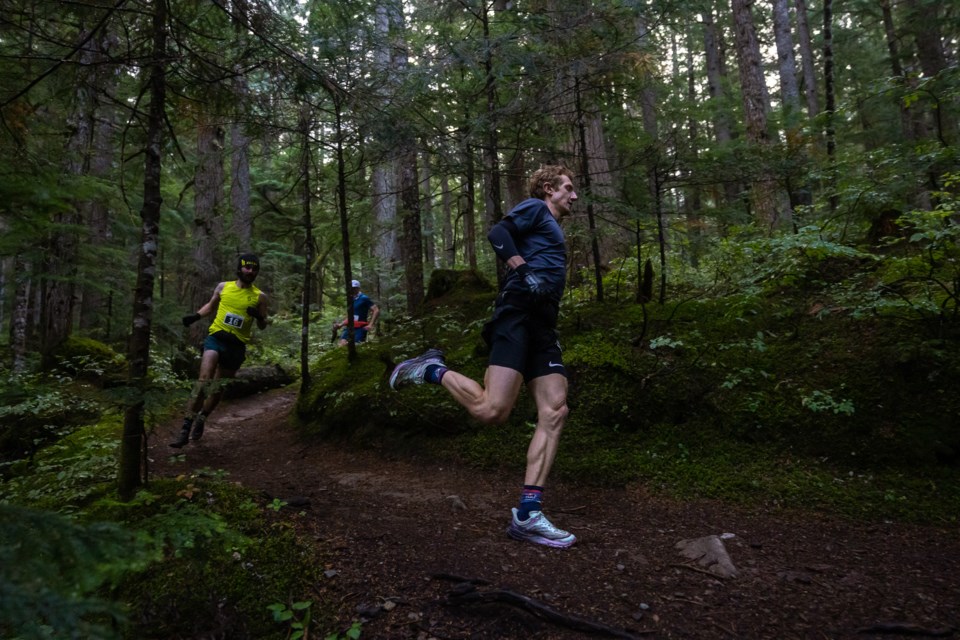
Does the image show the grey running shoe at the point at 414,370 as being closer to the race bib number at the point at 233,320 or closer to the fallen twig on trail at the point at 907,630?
the race bib number at the point at 233,320

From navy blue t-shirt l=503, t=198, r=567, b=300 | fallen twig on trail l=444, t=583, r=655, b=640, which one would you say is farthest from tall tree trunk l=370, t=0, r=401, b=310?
fallen twig on trail l=444, t=583, r=655, b=640

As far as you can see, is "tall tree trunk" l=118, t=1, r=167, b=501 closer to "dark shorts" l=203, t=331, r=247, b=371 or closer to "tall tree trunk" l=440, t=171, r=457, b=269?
"dark shorts" l=203, t=331, r=247, b=371

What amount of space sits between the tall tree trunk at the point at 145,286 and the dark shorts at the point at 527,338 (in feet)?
7.68

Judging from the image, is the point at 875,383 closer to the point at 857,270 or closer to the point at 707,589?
the point at 857,270

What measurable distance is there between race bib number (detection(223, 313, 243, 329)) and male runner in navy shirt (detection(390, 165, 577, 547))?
136 inches

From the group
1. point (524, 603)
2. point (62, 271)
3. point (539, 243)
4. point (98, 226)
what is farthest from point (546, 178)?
point (98, 226)

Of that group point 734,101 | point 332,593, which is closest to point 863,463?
point 332,593

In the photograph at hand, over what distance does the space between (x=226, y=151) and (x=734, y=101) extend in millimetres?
16430

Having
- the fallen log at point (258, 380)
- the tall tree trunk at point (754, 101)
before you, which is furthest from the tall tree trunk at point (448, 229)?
the tall tree trunk at point (754, 101)

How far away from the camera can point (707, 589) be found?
2.64m

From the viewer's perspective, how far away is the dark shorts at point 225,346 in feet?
19.7

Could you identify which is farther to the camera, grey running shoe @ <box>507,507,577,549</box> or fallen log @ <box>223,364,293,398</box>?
fallen log @ <box>223,364,293,398</box>

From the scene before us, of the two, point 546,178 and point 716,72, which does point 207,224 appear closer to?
point 546,178

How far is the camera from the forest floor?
2.32m
